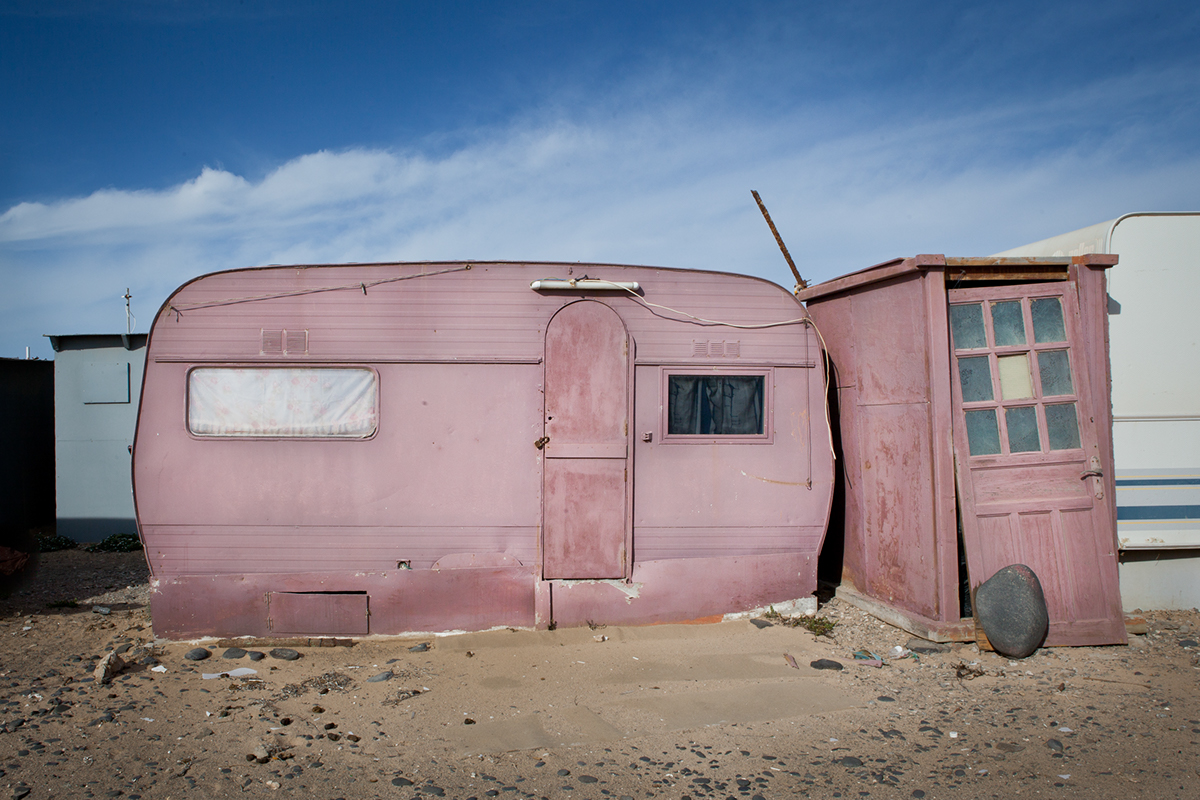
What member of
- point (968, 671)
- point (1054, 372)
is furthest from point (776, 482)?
point (1054, 372)

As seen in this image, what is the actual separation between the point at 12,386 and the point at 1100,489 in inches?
516

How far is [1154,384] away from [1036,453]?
1.64 metres

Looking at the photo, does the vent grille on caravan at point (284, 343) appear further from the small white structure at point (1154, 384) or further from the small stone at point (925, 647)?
the small white structure at point (1154, 384)

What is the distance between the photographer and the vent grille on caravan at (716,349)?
5438mm

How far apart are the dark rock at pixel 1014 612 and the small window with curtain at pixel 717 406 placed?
187 cm

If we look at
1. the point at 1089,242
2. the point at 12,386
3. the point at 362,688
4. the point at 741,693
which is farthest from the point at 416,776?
the point at 12,386

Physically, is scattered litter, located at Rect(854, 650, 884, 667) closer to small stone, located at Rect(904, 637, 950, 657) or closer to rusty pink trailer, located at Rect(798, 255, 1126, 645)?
small stone, located at Rect(904, 637, 950, 657)

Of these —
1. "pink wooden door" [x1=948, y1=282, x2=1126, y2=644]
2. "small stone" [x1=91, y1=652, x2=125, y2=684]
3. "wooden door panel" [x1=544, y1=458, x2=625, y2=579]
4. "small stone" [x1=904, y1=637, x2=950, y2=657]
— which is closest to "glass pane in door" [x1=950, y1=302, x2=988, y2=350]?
"pink wooden door" [x1=948, y1=282, x2=1126, y2=644]

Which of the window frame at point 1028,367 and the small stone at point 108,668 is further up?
the window frame at point 1028,367

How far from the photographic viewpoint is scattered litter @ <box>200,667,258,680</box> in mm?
4511

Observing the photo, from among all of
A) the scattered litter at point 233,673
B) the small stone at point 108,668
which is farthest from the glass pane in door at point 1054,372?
the small stone at point 108,668

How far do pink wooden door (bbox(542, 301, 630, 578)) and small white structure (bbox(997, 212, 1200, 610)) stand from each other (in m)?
4.00

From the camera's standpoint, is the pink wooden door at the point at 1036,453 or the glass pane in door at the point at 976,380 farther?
the glass pane in door at the point at 976,380

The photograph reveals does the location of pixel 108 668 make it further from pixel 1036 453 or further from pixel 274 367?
pixel 1036 453
